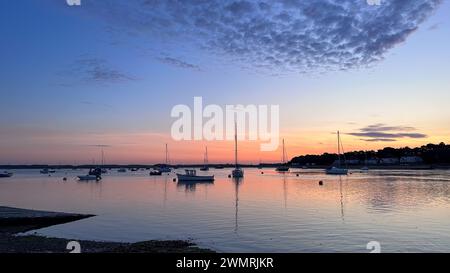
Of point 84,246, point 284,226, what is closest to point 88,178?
point 284,226

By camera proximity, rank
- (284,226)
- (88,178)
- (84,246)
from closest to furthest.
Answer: (84,246) → (284,226) → (88,178)

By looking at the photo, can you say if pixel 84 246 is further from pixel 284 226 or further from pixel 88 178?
pixel 88 178

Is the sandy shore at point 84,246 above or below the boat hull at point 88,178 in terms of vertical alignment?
below

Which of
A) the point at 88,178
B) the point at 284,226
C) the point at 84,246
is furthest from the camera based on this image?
the point at 88,178

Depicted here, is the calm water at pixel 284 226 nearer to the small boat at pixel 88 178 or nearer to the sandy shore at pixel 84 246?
the sandy shore at pixel 84 246

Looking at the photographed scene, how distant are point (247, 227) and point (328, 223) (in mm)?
7428

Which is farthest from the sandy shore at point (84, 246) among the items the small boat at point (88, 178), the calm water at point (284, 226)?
the small boat at point (88, 178)

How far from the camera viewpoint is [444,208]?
4566 cm

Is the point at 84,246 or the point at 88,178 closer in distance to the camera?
the point at 84,246

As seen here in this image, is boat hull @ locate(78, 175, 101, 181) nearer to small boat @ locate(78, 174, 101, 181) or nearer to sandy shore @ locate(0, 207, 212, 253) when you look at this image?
small boat @ locate(78, 174, 101, 181)

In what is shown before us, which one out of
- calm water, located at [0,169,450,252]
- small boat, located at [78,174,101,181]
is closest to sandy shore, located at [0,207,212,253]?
calm water, located at [0,169,450,252]
